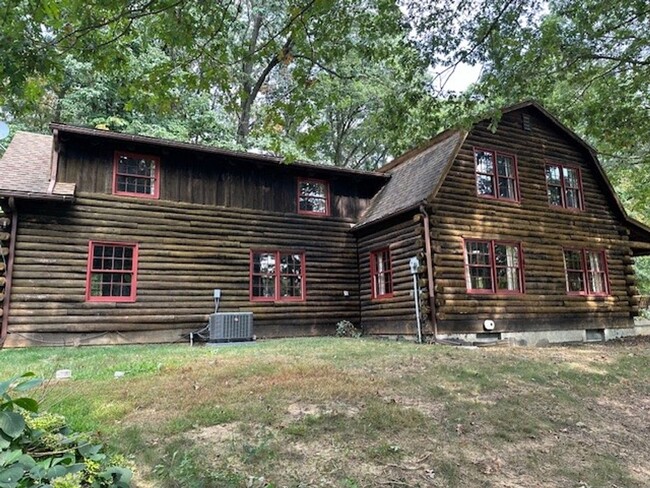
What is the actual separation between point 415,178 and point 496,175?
247 centimetres

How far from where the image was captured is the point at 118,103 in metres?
21.3

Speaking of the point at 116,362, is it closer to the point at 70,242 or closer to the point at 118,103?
the point at 70,242

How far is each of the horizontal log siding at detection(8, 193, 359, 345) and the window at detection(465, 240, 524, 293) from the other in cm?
400

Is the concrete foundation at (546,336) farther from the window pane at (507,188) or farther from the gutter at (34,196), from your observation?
the gutter at (34,196)

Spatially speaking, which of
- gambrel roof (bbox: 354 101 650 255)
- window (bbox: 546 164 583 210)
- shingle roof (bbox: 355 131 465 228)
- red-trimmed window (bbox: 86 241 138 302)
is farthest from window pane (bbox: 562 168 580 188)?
red-trimmed window (bbox: 86 241 138 302)

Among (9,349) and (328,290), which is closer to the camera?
(9,349)

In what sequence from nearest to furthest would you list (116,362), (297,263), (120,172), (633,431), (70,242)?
1. (633,431)
2. (116,362)
3. (70,242)
4. (120,172)
5. (297,263)

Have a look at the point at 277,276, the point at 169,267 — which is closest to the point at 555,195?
the point at 277,276

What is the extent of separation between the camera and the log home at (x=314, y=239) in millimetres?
12047

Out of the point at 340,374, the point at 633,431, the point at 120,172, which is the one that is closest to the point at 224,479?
the point at 340,374

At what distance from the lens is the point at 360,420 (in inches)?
203

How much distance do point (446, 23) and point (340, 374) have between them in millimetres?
6455

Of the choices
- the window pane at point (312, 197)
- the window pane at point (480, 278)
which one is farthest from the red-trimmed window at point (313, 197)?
the window pane at point (480, 278)

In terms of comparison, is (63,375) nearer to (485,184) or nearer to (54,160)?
(54,160)
